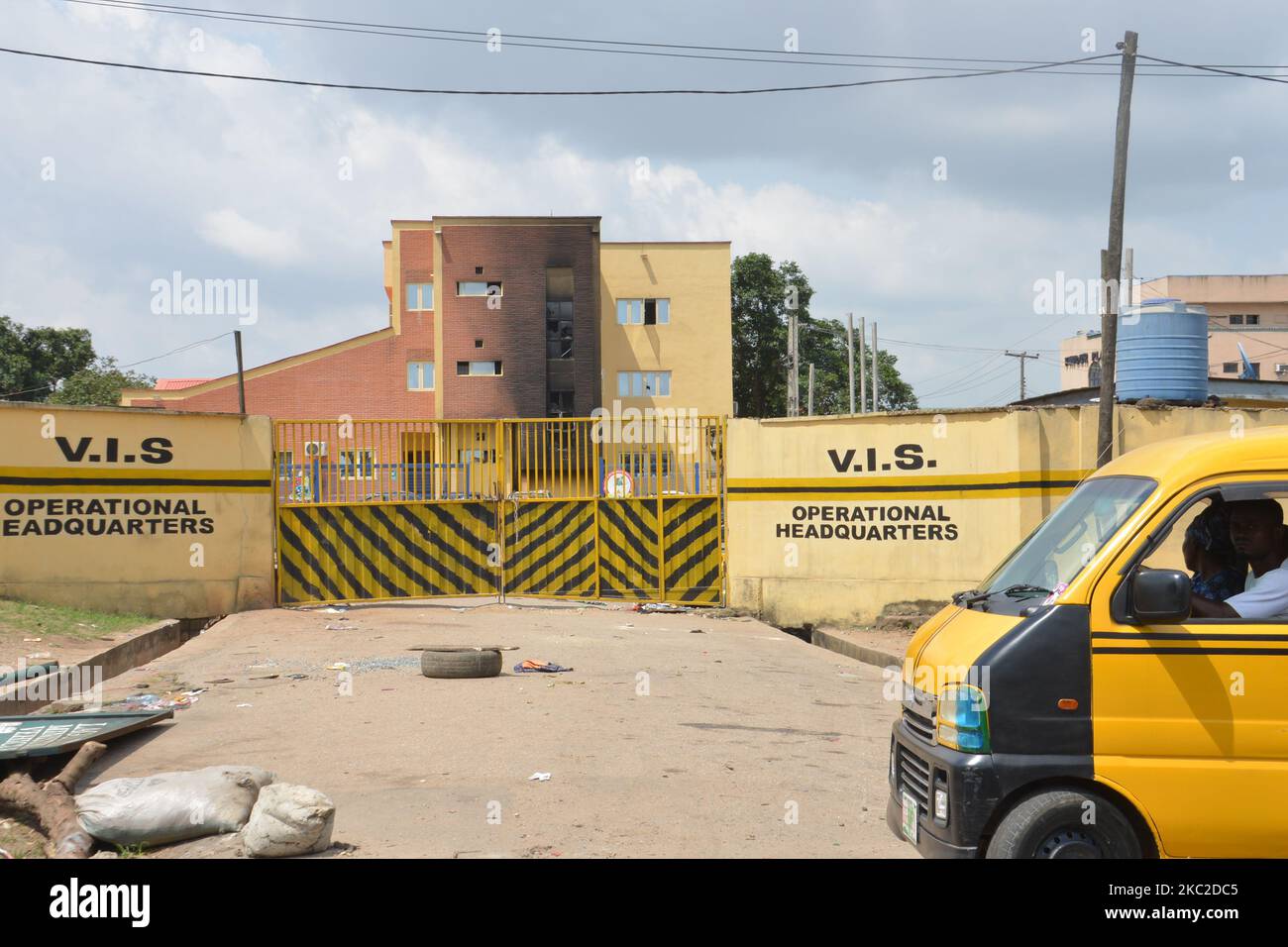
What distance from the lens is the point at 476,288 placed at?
169ft

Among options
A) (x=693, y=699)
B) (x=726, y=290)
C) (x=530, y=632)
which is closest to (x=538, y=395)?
(x=726, y=290)

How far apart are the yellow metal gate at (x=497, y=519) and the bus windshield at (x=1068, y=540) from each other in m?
11.1

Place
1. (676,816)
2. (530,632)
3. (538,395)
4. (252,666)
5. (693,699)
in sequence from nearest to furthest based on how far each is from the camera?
(676,816), (693,699), (252,666), (530,632), (538,395)

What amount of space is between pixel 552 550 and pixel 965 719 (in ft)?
42.0

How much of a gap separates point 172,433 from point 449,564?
4.24 metres

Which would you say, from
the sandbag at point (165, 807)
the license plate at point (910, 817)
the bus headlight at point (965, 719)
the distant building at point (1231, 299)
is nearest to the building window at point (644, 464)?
the sandbag at point (165, 807)

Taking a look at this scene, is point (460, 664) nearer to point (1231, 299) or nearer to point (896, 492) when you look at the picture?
point (896, 492)

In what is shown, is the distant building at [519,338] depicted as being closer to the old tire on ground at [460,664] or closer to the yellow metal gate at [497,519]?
the yellow metal gate at [497,519]

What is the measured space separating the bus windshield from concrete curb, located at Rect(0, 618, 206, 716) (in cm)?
793

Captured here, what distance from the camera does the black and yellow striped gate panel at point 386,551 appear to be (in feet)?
55.1

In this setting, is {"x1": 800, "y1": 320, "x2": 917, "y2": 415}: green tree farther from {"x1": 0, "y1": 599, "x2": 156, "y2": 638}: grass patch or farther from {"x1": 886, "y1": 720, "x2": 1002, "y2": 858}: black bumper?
{"x1": 886, "y1": 720, "x2": 1002, "y2": 858}: black bumper

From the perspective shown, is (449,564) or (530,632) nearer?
(530,632)
